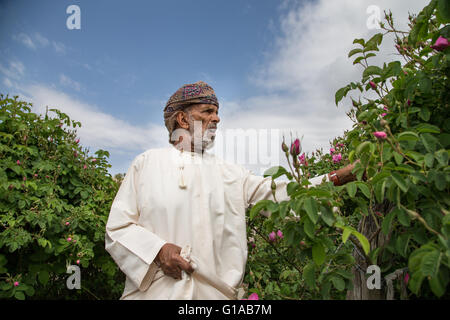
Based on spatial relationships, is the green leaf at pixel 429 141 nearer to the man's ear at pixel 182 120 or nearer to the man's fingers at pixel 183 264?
the man's fingers at pixel 183 264

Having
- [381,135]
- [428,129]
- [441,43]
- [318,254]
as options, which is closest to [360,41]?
[441,43]

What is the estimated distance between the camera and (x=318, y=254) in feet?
4.09

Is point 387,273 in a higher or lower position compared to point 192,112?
lower

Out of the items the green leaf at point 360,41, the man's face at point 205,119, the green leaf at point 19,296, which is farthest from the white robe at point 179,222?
the green leaf at point 19,296

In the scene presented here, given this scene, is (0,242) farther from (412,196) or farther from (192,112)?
(412,196)

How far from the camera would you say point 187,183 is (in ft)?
6.21

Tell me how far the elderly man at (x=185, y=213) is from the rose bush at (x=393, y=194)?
0.36m

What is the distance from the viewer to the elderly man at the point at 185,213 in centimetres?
169

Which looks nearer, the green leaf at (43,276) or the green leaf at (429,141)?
the green leaf at (429,141)

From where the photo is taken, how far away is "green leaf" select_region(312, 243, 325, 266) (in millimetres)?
1241

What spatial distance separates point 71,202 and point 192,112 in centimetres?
156

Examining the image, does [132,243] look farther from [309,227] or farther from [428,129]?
[428,129]

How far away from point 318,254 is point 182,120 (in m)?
1.27
